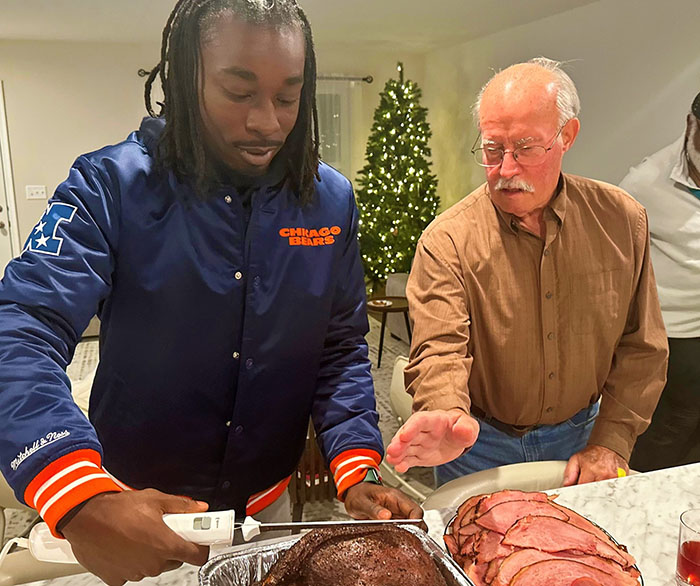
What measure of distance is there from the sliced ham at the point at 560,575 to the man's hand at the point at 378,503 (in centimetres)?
18

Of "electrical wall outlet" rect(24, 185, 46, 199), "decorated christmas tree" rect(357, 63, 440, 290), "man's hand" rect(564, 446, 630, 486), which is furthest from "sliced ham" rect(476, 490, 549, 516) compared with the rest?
"electrical wall outlet" rect(24, 185, 46, 199)

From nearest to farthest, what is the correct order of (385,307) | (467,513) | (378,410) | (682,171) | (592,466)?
(467,513)
(592,466)
(682,171)
(378,410)
(385,307)

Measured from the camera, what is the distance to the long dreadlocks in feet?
3.26

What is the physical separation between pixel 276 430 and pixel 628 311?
1.04 metres

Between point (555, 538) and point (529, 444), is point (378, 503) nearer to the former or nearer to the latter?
point (555, 538)

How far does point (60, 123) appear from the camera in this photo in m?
6.46

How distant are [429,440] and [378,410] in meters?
3.03

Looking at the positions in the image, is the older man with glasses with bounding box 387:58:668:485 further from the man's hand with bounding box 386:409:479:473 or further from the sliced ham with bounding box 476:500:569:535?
the sliced ham with bounding box 476:500:569:535

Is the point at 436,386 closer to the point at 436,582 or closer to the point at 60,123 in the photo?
the point at 436,582

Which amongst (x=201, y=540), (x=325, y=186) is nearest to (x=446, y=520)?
(x=201, y=540)

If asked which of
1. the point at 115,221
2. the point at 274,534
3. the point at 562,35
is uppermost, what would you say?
the point at 562,35

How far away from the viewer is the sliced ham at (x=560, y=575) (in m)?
0.88

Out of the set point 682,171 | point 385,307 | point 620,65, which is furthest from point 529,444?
point 620,65

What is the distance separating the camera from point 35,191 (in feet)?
21.5
